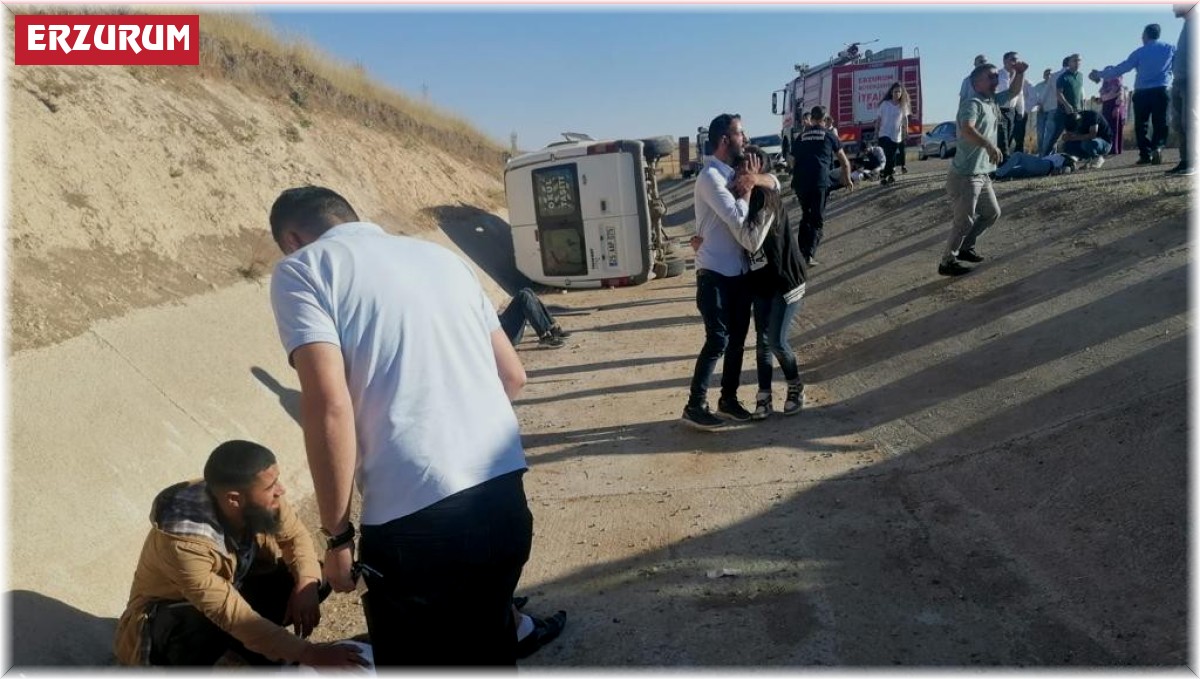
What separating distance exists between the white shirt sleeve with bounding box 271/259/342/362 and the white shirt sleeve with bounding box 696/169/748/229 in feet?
11.6

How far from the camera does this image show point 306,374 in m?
2.05

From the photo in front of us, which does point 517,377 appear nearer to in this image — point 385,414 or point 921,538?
point 385,414

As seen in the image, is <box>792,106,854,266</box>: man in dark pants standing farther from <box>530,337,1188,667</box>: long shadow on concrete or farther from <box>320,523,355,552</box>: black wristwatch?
<box>320,523,355,552</box>: black wristwatch

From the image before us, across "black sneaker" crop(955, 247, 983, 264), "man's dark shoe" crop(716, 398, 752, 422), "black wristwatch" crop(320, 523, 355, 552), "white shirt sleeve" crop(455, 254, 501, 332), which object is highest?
"white shirt sleeve" crop(455, 254, 501, 332)

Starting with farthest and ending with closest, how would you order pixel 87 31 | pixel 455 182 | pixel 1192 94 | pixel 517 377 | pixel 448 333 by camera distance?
pixel 455 182
pixel 1192 94
pixel 87 31
pixel 517 377
pixel 448 333

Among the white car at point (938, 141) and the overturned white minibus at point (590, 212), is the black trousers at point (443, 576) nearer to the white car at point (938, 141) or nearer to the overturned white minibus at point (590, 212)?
the overturned white minibus at point (590, 212)

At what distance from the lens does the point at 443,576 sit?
7.27 ft

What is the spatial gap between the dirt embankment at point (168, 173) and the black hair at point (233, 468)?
8.26ft

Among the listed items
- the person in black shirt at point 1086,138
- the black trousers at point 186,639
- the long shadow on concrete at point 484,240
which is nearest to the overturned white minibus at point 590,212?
the long shadow on concrete at point 484,240

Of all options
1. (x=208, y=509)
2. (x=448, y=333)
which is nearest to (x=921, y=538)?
(x=448, y=333)

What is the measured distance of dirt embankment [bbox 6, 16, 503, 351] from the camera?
610cm

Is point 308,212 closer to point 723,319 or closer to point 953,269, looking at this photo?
point 723,319

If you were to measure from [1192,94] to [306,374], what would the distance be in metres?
9.72

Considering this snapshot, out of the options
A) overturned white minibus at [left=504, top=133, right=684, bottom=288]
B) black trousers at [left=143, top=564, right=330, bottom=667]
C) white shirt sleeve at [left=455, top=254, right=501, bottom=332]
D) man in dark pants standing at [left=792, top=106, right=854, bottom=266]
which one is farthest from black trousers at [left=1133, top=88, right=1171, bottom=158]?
black trousers at [left=143, top=564, right=330, bottom=667]
